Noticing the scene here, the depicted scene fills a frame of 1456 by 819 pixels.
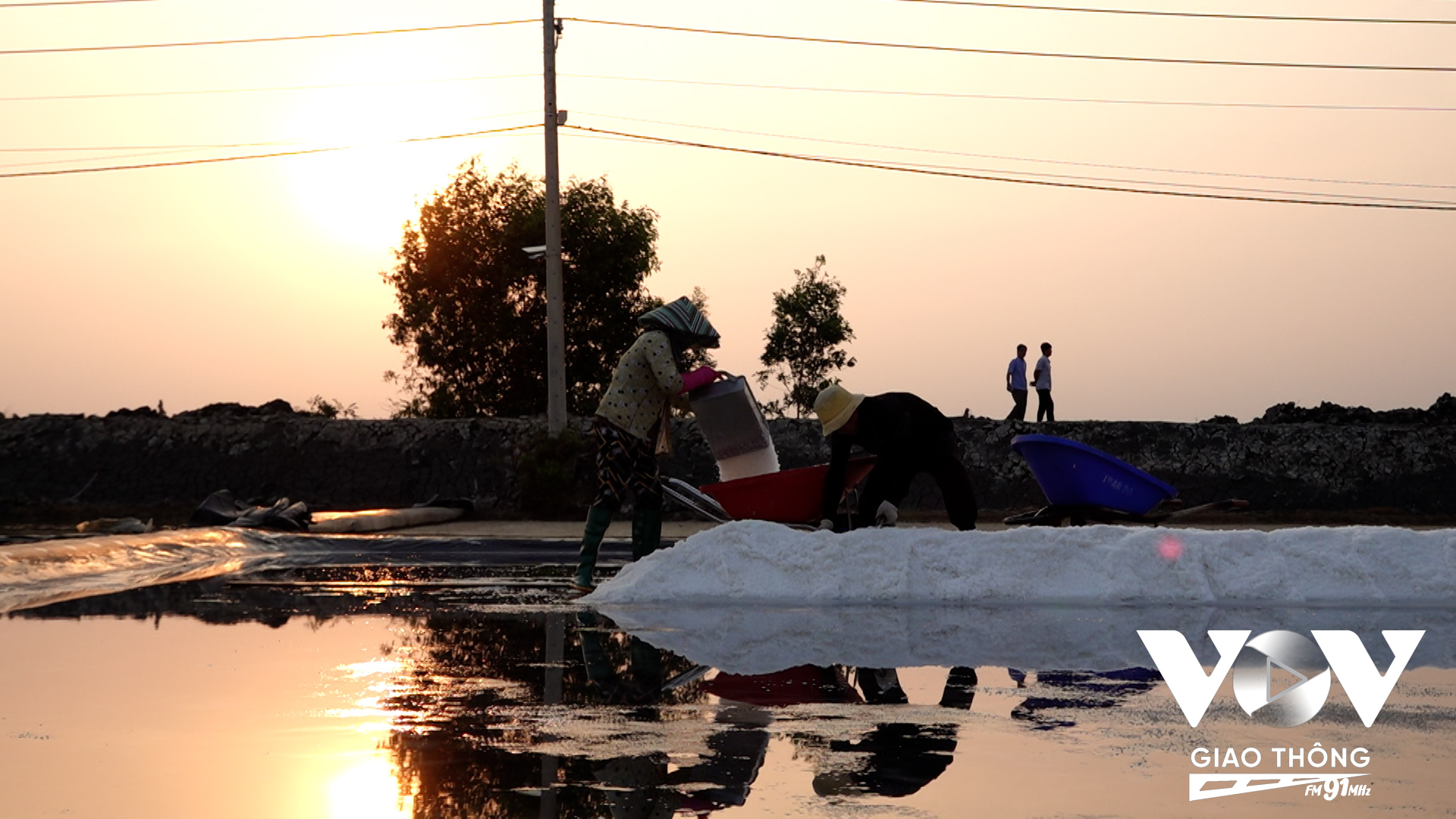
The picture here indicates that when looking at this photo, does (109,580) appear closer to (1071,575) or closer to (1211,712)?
(1071,575)

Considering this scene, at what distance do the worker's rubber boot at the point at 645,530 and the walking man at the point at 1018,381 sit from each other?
18542 millimetres

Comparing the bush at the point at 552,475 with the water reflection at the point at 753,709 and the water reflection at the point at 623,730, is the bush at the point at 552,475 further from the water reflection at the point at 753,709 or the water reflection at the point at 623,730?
the water reflection at the point at 623,730

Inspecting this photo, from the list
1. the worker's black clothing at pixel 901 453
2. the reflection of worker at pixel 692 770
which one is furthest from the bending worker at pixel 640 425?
the reflection of worker at pixel 692 770

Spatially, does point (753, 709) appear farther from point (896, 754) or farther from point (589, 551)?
point (589, 551)

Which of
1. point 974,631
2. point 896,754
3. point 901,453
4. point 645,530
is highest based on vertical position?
point 901,453

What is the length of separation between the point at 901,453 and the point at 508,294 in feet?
112

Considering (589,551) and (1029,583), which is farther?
(589,551)

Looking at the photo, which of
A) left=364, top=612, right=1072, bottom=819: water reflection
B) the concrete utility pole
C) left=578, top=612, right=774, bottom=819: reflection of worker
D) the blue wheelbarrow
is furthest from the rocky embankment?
left=578, top=612, right=774, bottom=819: reflection of worker

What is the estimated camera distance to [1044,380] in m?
29.2

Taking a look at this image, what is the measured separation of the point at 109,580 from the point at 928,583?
6.57 m

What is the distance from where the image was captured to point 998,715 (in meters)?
5.86

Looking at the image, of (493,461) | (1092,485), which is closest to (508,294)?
(493,461)

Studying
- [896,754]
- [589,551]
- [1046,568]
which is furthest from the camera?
[589,551]

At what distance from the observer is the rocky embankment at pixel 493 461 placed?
27.2m
